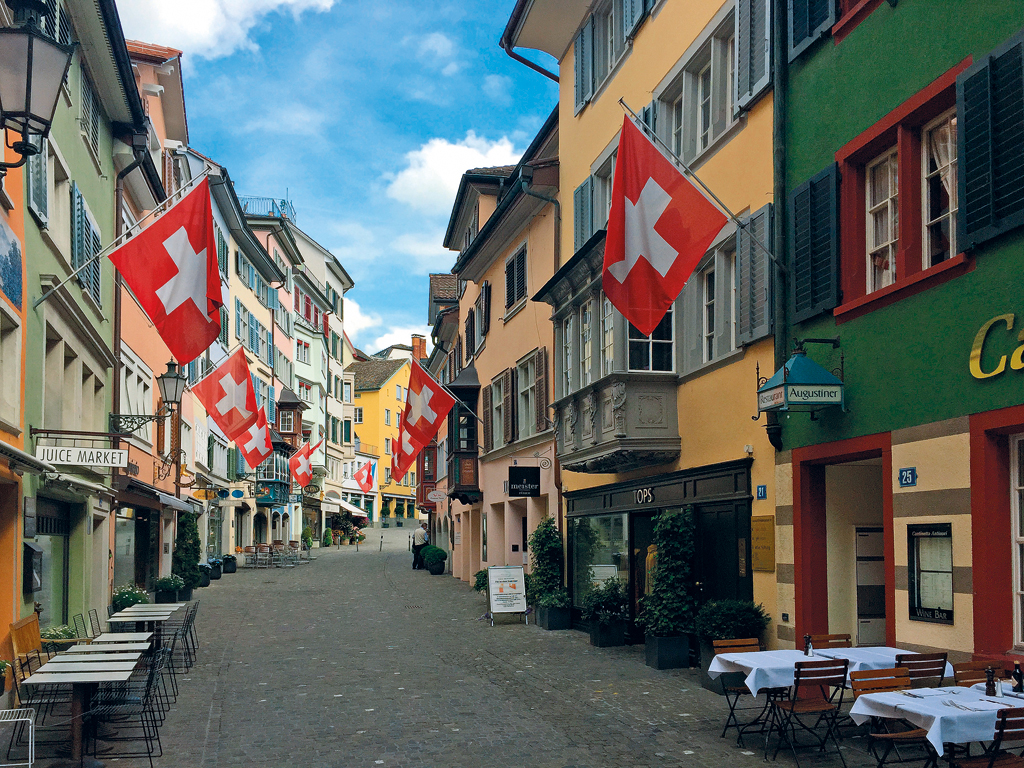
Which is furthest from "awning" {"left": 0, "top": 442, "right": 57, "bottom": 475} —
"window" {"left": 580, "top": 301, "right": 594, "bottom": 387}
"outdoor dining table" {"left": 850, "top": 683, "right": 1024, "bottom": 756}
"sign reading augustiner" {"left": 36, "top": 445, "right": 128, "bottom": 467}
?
"window" {"left": 580, "top": 301, "right": 594, "bottom": 387}

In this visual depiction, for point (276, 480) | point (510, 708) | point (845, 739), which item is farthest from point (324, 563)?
point (845, 739)

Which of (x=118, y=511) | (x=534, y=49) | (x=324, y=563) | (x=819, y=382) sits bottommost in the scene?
(x=324, y=563)

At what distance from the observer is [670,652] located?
45.0 ft

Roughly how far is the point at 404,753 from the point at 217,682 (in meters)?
5.18

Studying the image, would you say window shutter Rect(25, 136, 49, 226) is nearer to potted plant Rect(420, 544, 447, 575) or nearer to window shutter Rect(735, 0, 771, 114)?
window shutter Rect(735, 0, 771, 114)

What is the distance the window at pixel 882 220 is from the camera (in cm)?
1009

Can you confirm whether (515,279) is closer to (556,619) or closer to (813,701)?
(556,619)

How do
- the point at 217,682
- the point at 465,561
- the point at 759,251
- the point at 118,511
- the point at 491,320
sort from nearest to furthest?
the point at 759,251 → the point at 217,682 → the point at 118,511 → the point at 491,320 → the point at 465,561

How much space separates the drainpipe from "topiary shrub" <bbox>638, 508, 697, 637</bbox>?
2440mm

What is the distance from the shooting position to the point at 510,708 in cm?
1120

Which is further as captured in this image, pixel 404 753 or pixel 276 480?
pixel 276 480

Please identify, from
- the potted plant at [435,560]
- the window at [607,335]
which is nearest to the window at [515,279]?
the window at [607,335]

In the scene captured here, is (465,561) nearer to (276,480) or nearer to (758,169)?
(276,480)

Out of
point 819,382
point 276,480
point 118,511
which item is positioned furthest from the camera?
point 276,480
